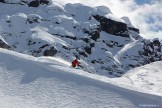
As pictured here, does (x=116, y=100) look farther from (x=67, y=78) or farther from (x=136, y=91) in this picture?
(x=67, y=78)

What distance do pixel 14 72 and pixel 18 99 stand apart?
3067 millimetres

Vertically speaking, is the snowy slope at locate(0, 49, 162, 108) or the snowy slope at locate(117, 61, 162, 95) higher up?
the snowy slope at locate(0, 49, 162, 108)

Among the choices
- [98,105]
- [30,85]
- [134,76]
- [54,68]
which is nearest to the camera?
[98,105]

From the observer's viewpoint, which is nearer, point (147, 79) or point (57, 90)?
point (57, 90)

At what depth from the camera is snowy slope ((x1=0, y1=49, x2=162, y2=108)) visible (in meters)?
20.8

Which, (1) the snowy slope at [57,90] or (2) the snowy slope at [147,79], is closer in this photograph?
(1) the snowy slope at [57,90]

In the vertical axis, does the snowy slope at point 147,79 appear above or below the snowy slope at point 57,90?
below

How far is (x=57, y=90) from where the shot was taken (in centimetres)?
2192

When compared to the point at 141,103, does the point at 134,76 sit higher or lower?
lower

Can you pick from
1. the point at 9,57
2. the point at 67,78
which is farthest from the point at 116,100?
the point at 9,57

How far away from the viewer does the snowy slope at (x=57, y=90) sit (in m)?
20.8

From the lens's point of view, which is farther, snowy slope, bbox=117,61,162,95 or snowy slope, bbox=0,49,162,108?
snowy slope, bbox=117,61,162,95

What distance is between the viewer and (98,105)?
20.7 meters

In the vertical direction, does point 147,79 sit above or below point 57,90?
below
